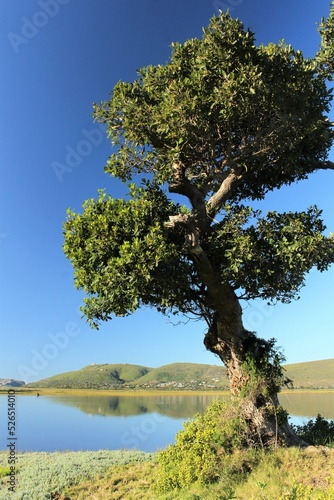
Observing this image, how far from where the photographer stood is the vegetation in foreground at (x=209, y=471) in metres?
8.38

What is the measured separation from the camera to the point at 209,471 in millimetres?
9203

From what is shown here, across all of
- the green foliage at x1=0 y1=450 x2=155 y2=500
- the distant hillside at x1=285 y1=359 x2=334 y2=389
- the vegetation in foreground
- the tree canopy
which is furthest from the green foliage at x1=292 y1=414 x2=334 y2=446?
the distant hillside at x1=285 y1=359 x2=334 y2=389

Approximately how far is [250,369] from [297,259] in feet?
13.4

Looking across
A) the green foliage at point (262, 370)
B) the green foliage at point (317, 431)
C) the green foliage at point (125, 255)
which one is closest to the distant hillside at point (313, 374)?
the green foliage at point (317, 431)

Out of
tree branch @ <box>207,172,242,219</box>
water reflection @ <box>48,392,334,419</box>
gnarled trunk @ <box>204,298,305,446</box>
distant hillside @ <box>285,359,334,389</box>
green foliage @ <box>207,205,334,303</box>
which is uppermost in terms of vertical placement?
tree branch @ <box>207,172,242,219</box>

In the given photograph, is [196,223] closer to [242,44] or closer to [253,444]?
[242,44]

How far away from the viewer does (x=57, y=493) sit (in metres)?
11.1

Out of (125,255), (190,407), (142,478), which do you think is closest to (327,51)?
(125,255)

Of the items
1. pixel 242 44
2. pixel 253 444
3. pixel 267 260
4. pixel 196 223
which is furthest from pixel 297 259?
pixel 242 44

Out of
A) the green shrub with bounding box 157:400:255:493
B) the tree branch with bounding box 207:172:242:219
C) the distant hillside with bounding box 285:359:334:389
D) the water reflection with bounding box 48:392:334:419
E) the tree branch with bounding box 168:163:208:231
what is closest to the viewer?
the green shrub with bounding box 157:400:255:493

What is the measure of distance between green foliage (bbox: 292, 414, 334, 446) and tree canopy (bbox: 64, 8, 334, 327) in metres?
5.02

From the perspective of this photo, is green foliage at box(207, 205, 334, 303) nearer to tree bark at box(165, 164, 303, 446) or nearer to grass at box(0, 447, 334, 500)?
tree bark at box(165, 164, 303, 446)

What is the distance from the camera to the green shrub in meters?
9.23

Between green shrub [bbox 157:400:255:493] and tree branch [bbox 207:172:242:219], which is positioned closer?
green shrub [bbox 157:400:255:493]
